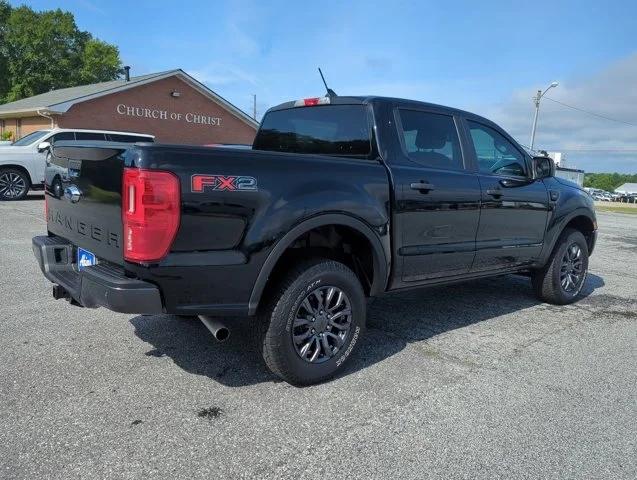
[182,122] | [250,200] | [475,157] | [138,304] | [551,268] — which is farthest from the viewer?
[182,122]

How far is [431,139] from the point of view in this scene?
14.3 ft

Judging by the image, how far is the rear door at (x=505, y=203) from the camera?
183 inches

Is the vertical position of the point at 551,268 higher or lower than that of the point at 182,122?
lower

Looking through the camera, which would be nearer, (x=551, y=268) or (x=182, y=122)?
(x=551, y=268)

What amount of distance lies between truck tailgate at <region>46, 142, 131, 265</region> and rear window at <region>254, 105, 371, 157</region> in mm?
1723

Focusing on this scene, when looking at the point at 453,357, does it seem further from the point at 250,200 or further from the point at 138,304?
the point at 138,304

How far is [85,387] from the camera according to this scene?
3.29 m

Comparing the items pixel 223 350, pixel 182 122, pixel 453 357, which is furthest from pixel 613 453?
pixel 182 122

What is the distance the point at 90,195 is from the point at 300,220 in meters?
1.27

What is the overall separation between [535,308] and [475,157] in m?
1.97

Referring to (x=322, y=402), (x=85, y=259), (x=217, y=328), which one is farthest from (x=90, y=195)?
(x=322, y=402)

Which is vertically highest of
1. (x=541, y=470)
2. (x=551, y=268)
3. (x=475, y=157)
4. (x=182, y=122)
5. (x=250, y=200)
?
(x=182, y=122)

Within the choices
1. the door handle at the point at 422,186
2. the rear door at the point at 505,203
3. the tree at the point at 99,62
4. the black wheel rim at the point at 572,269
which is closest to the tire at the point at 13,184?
the rear door at the point at 505,203

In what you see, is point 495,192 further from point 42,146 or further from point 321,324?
point 42,146
